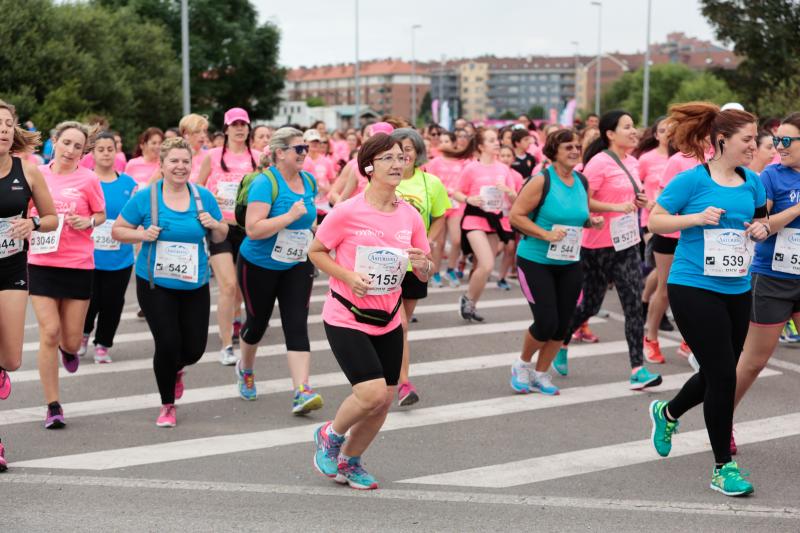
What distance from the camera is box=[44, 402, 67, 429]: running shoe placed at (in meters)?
7.01

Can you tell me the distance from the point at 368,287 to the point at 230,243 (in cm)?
452

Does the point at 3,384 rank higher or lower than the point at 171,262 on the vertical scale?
lower

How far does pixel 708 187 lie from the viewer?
566 cm

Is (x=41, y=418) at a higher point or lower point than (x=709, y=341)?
lower

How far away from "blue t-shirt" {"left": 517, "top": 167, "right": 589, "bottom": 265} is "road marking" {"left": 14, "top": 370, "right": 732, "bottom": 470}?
3.58ft

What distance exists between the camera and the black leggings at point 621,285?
8.43m

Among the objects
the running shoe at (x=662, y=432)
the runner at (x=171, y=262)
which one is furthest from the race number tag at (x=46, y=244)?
the running shoe at (x=662, y=432)

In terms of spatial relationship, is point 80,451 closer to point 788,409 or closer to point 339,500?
point 339,500

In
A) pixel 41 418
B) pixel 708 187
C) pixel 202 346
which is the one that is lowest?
pixel 41 418

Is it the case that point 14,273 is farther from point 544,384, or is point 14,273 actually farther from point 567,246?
point 544,384

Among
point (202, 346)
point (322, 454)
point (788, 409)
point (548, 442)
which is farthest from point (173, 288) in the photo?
point (788, 409)

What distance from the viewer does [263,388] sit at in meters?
8.38

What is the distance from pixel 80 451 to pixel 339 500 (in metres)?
1.97

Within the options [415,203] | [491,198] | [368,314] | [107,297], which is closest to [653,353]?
[415,203]
